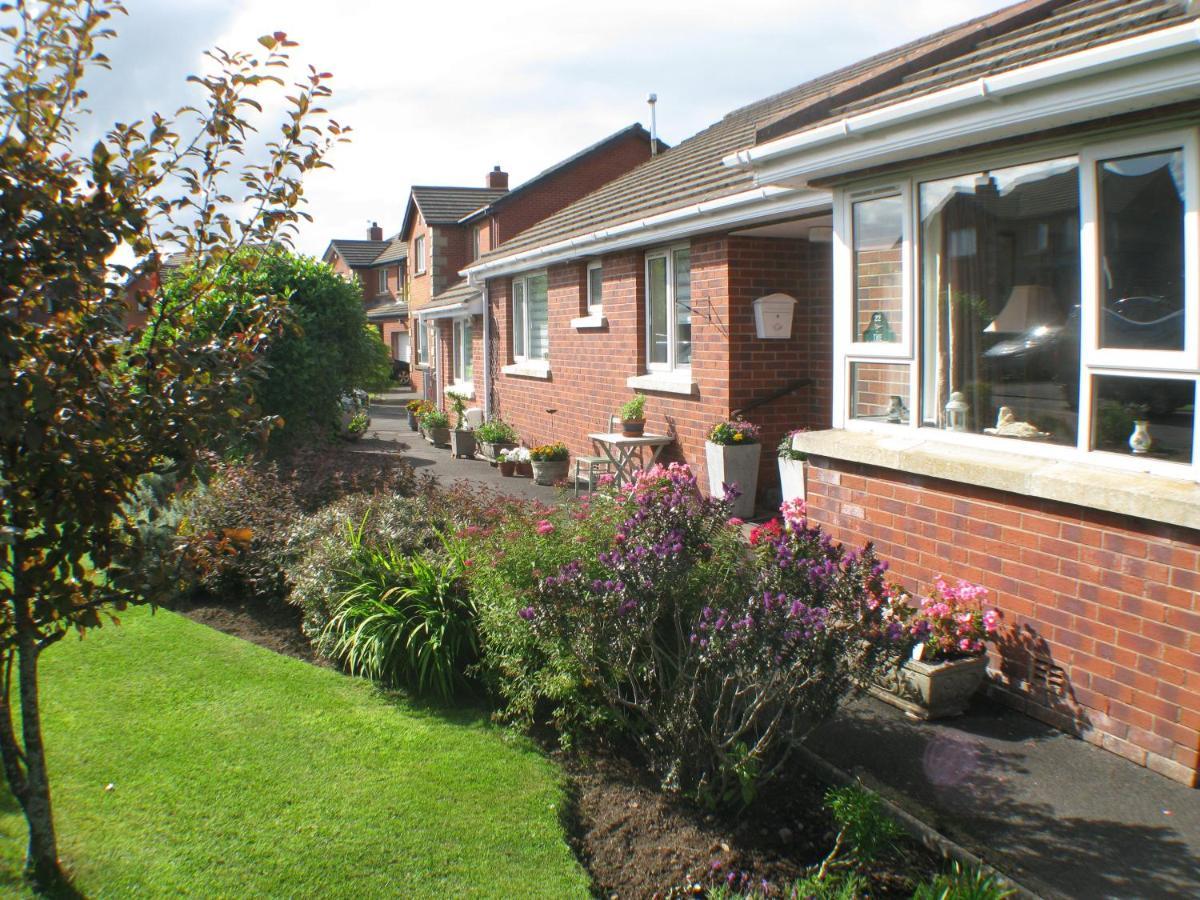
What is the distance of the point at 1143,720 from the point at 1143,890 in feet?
4.30

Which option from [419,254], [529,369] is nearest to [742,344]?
[529,369]

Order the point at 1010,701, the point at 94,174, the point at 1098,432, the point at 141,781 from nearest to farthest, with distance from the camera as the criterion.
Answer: the point at 94,174 → the point at 141,781 → the point at 1098,432 → the point at 1010,701

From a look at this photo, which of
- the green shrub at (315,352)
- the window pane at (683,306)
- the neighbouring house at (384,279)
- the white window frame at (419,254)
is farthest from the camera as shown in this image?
the neighbouring house at (384,279)

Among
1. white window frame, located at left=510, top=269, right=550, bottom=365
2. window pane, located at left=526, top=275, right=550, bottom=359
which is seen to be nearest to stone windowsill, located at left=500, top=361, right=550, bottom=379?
white window frame, located at left=510, top=269, right=550, bottom=365

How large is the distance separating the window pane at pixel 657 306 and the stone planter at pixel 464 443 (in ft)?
21.9

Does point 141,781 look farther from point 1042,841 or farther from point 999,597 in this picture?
point 999,597

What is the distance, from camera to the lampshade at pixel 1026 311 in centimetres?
578

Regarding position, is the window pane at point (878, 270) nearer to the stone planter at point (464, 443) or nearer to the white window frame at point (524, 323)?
the white window frame at point (524, 323)

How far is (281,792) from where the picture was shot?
484 cm

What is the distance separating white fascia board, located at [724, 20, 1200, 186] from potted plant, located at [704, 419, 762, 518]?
11.9 feet

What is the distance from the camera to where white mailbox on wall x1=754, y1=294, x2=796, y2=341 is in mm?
10500

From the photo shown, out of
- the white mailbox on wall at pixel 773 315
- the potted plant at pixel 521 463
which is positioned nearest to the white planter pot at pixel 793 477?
the white mailbox on wall at pixel 773 315

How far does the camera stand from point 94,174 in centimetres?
355

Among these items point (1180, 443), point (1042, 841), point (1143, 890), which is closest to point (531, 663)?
point (1042, 841)
